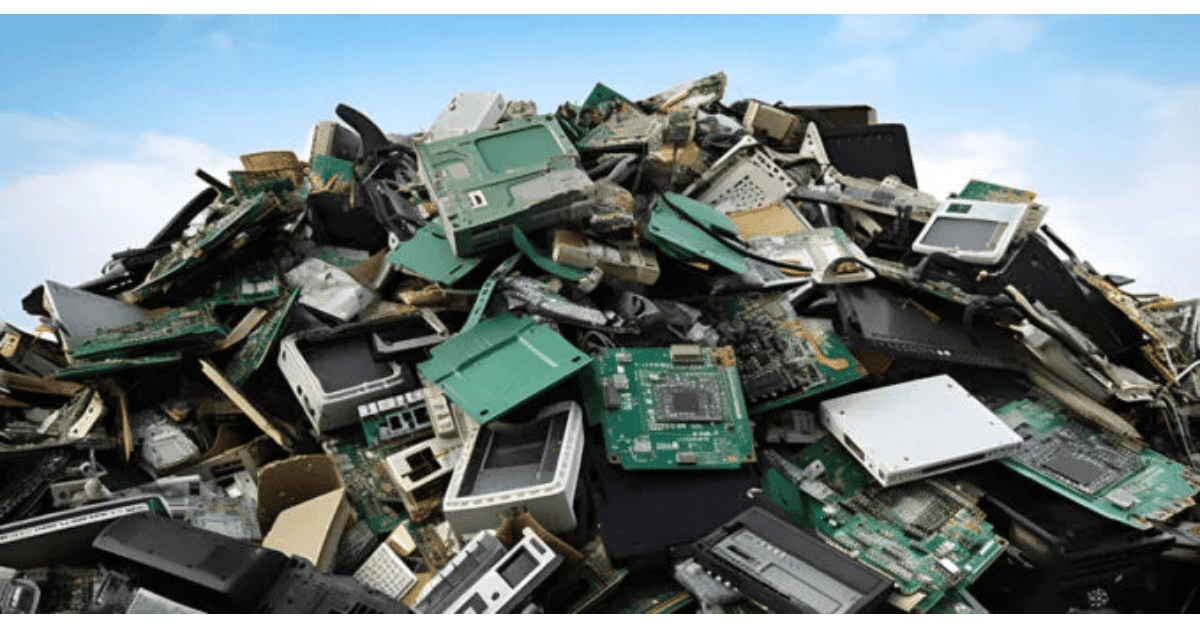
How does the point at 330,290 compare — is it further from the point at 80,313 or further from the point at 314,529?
the point at 314,529

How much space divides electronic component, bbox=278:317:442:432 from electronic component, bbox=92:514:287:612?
166 centimetres

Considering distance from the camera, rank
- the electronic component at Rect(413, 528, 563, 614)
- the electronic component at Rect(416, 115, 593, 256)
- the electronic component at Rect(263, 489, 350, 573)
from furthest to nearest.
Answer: the electronic component at Rect(416, 115, 593, 256) < the electronic component at Rect(263, 489, 350, 573) < the electronic component at Rect(413, 528, 563, 614)

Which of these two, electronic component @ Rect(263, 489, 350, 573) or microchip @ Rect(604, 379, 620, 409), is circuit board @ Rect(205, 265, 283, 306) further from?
microchip @ Rect(604, 379, 620, 409)

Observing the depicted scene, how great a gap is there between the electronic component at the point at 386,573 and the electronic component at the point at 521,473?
18.4 inches

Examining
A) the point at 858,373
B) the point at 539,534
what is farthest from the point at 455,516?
the point at 858,373

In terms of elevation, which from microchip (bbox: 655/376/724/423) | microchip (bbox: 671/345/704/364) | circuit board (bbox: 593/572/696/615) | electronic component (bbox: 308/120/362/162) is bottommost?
circuit board (bbox: 593/572/696/615)

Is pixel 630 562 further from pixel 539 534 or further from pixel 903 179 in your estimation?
pixel 903 179

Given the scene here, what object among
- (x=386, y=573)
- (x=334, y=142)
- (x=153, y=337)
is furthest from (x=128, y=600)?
(x=334, y=142)

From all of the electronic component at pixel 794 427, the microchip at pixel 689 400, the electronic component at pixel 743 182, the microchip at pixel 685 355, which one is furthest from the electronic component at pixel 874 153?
the microchip at pixel 689 400

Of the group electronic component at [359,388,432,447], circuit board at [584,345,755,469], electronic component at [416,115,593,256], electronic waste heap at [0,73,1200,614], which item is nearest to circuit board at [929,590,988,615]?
electronic waste heap at [0,73,1200,614]

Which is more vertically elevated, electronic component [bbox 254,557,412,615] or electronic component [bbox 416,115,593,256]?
electronic component [bbox 416,115,593,256]

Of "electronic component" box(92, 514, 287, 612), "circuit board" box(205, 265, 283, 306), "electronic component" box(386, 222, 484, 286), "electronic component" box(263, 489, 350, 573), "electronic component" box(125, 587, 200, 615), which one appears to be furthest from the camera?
"circuit board" box(205, 265, 283, 306)

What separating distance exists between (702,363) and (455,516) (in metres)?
2.26

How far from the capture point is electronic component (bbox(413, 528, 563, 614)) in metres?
5.50
